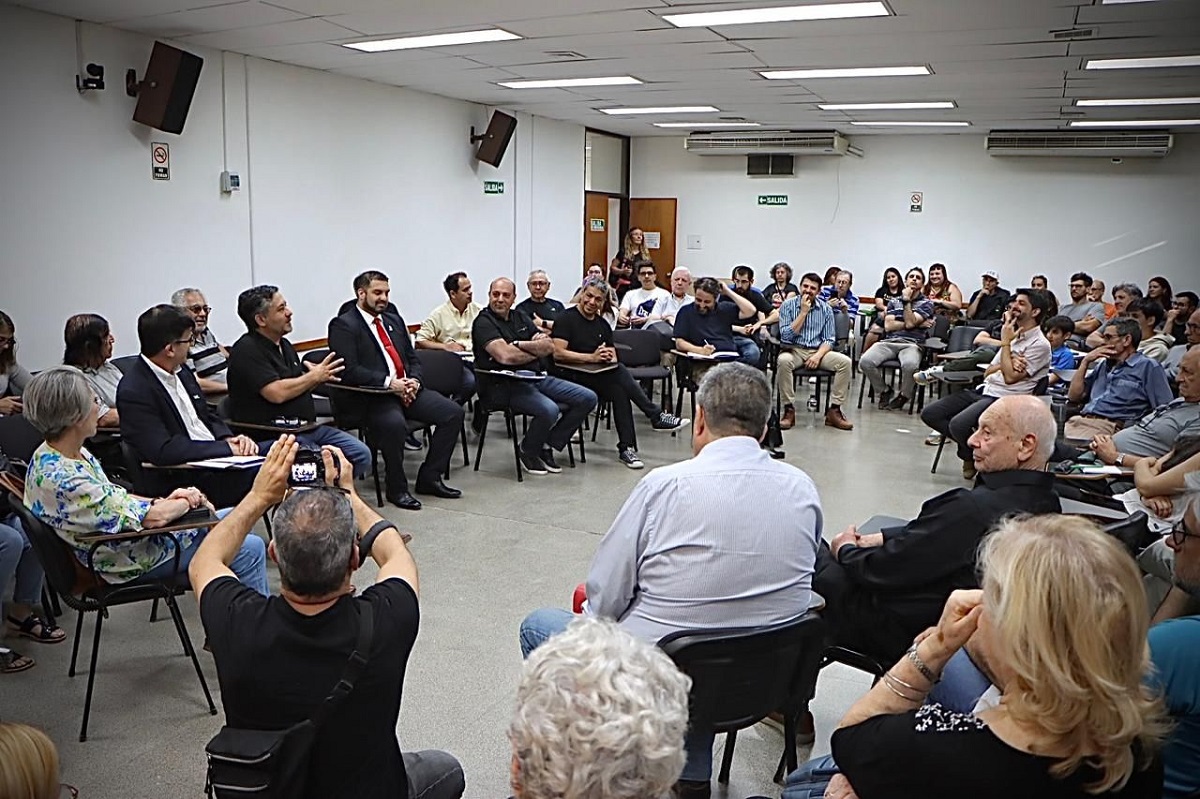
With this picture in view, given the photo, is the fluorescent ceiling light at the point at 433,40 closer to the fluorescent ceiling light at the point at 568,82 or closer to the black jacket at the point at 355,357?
the fluorescent ceiling light at the point at 568,82

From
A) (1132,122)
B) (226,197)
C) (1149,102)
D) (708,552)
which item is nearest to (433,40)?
(226,197)

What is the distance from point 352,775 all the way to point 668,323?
7.16 metres

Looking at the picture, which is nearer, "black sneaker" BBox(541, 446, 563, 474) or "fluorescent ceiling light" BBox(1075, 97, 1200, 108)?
"black sneaker" BBox(541, 446, 563, 474)

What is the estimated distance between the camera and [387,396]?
5625 millimetres

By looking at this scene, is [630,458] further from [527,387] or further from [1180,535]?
[1180,535]

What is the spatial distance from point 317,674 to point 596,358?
16.2 ft

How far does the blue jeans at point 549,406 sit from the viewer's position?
20.6 ft

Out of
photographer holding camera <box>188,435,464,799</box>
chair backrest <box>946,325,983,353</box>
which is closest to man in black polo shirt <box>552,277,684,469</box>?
chair backrest <box>946,325,983,353</box>

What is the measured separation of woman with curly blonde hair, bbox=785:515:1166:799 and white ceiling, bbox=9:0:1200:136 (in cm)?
407

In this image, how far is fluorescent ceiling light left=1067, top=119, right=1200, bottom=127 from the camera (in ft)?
31.8

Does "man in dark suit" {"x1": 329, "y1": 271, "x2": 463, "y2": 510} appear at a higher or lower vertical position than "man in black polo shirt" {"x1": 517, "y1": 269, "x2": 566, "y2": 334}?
lower

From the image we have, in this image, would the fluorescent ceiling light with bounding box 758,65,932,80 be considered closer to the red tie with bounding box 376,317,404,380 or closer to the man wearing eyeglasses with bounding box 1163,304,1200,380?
the man wearing eyeglasses with bounding box 1163,304,1200,380

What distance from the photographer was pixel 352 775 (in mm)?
1779

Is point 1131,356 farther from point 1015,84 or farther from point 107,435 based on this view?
point 107,435
